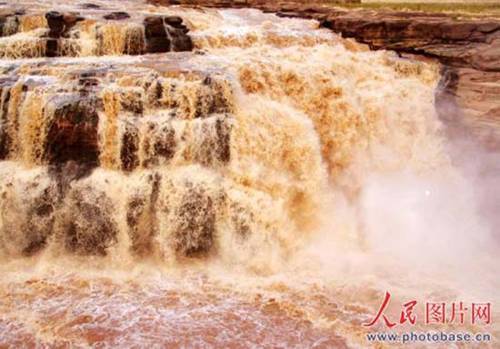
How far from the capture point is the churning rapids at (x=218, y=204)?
23.8 ft

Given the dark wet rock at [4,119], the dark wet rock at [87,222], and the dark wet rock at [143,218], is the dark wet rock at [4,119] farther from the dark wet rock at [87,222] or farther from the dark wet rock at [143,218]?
the dark wet rock at [143,218]

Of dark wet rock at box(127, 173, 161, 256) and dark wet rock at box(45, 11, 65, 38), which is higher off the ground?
dark wet rock at box(45, 11, 65, 38)

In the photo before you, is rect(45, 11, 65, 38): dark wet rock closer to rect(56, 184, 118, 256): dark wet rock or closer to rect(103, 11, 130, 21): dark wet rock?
rect(103, 11, 130, 21): dark wet rock

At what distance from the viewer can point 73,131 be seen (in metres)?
8.72

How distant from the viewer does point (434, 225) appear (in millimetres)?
10172

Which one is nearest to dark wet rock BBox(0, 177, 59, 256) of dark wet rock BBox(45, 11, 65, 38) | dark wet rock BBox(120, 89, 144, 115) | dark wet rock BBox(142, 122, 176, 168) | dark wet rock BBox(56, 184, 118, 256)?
dark wet rock BBox(56, 184, 118, 256)

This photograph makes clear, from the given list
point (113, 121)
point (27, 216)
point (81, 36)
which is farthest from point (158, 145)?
point (81, 36)

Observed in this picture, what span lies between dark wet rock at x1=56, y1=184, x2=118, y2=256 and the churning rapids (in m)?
0.02

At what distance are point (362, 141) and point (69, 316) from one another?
6.54 m

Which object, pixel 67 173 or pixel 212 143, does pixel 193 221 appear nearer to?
pixel 212 143

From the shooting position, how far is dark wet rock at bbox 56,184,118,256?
339 inches

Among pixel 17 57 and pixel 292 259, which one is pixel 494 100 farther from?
pixel 17 57

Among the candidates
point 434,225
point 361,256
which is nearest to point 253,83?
point 361,256

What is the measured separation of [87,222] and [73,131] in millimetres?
1556
